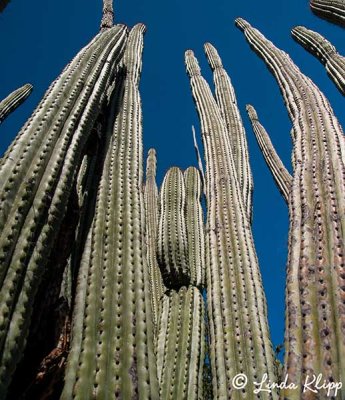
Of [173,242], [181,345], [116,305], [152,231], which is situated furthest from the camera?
[152,231]

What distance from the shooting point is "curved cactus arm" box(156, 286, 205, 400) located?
4.40 m

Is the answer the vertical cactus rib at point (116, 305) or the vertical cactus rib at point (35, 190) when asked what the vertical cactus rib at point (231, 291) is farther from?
the vertical cactus rib at point (35, 190)

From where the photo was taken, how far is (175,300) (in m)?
5.36

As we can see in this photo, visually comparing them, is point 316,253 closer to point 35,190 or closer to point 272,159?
point 35,190

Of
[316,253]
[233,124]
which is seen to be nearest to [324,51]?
[233,124]

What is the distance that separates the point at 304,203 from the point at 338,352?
120cm

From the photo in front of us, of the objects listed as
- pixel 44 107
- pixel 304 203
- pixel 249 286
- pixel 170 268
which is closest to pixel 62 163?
pixel 44 107

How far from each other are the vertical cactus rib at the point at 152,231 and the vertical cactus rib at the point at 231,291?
0.69m

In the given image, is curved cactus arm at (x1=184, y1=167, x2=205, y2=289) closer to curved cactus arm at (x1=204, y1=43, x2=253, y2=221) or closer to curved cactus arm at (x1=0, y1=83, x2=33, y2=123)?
curved cactus arm at (x1=204, y1=43, x2=253, y2=221)

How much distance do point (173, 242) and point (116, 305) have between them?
9.00 feet

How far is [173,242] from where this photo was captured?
5.63m

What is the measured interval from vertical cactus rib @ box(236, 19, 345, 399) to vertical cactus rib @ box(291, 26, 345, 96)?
546mm

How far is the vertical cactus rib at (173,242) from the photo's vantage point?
552cm

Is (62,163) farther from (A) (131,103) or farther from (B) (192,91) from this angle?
(B) (192,91)
